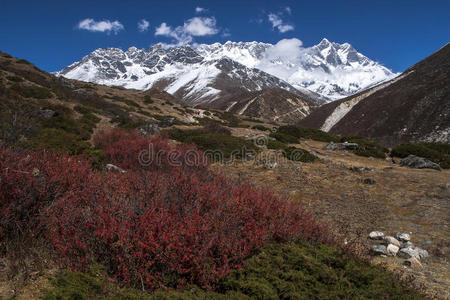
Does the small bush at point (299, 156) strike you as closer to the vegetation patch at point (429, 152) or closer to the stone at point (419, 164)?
the stone at point (419, 164)

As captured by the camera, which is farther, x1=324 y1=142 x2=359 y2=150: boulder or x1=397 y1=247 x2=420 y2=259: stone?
x1=324 y1=142 x2=359 y2=150: boulder

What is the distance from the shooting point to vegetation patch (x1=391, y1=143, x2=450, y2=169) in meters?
13.6

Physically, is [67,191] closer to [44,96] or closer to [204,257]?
[204,257]

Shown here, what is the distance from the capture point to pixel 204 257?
2.85 meters

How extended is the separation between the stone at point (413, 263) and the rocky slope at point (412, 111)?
74.5ft

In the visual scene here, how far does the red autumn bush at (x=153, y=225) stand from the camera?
2.78 meters

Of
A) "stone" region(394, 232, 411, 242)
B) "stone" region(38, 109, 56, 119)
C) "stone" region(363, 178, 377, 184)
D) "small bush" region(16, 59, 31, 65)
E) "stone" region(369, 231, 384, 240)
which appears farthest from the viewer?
"small bush" region(16, 59, 31, 65)

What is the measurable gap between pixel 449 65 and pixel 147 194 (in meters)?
38.7

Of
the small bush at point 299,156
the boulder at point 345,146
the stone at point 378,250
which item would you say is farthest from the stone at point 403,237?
the boulder at point 345,146

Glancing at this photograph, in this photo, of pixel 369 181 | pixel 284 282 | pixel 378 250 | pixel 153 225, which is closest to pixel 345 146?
pixel 369 181

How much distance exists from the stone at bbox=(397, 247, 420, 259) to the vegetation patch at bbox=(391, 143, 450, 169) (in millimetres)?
11486

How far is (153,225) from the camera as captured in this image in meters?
2.99

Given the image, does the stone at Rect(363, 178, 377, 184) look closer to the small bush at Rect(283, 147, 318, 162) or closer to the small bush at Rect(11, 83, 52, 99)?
the small bush at Rect(283, 147, 318, 162)

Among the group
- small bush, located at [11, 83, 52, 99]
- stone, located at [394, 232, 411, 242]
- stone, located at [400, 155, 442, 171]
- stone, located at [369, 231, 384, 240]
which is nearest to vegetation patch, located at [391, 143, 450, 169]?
stone, located at [400, 155, 442, 171]
